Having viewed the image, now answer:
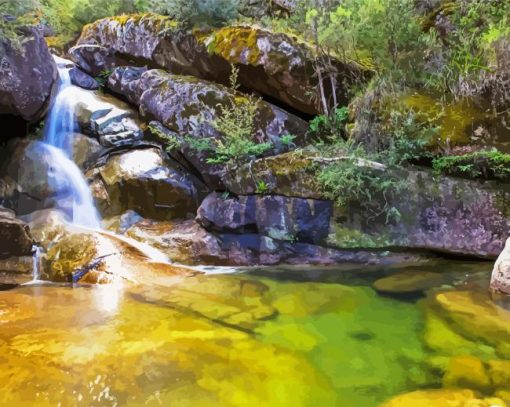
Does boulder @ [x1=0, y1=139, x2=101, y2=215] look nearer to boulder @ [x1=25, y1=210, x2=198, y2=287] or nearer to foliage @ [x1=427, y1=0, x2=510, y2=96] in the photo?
boulder @ [x1=25, y1=210, x2=198, y2=287]

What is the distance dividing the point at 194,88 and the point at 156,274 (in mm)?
4257

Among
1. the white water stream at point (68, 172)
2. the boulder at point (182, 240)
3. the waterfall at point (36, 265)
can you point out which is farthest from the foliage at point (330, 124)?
the waterfall at point (36, 265)

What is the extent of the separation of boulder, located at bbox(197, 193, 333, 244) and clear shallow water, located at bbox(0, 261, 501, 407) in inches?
43.9

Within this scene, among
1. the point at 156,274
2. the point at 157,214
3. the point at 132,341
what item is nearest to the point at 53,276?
the point at 156,274

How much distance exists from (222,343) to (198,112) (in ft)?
18.6

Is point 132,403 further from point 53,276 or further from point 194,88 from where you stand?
point 194,88

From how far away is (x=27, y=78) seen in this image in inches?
336

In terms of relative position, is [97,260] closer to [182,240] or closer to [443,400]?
[182,240]

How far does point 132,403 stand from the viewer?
3.02m

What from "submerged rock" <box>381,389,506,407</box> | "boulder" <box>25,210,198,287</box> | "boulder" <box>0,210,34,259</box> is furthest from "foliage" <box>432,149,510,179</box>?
"boulder" <box>0,210,34,259</box>

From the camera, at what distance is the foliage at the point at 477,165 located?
6.50m

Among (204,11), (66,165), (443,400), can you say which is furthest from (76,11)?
(443,400)

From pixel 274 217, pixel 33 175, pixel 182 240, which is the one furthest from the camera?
pixel 33 175

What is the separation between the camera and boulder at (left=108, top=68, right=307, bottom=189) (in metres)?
8.18
